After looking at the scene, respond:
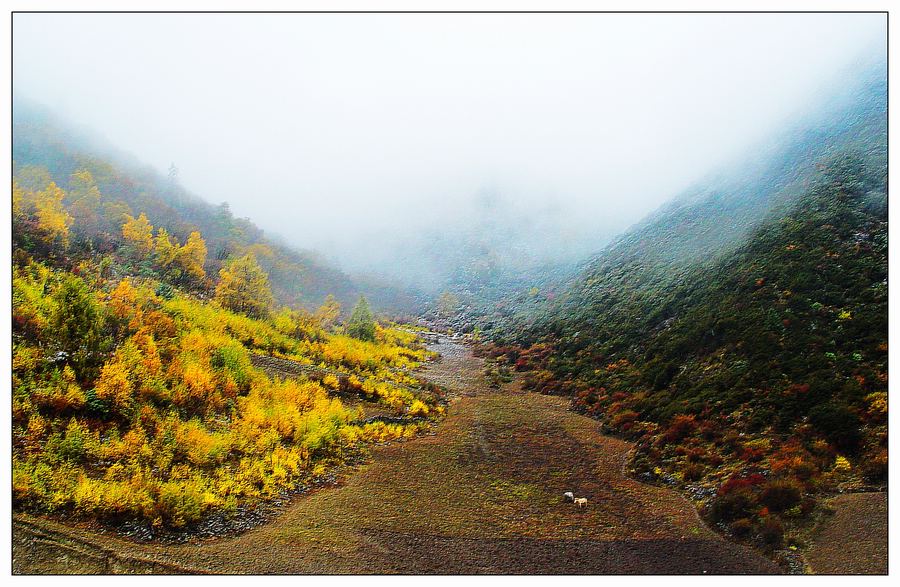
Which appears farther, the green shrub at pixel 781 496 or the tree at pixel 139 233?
the tree at pixel 139 233

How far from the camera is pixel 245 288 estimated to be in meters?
10.5

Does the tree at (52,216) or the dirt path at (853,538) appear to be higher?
the tree at (52,216)

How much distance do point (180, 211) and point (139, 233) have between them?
3.56 ft

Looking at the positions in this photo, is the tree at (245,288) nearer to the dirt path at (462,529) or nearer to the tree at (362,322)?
the tree at (362,322)

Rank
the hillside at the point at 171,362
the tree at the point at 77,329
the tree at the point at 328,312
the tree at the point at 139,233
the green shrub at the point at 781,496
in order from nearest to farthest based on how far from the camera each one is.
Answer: the green shrub at the point at 781,496
the hillside at the point at 171,362
the tree at the point at 77,329
the tree at the point at 139,233
the tree at the point at 328,312

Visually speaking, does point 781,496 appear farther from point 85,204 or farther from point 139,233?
point 85,204

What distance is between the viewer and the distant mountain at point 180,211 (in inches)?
363

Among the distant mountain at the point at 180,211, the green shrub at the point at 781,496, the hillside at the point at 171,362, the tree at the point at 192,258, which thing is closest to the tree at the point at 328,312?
the hillside at the point at 171,362

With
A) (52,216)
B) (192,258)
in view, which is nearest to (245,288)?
(192,258)

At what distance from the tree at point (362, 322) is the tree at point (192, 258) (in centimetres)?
364

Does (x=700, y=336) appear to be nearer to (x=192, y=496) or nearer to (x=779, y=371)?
(x=779, y=371)

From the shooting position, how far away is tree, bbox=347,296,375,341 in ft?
36.2

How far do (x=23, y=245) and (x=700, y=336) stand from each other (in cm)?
1467

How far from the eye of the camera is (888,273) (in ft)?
28.7
